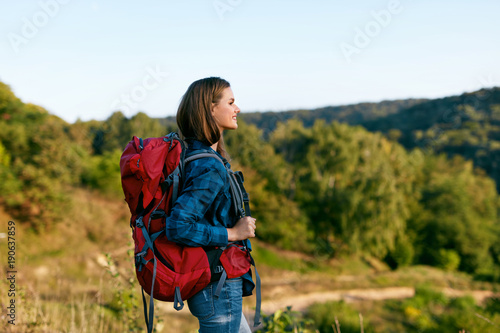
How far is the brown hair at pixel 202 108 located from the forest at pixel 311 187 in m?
11.5

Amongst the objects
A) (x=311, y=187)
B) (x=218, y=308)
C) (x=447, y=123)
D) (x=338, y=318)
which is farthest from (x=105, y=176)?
(x=447, y=123)

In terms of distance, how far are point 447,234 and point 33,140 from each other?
98.6 feet

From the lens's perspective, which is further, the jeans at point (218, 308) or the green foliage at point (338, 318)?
the green foliage at point (338, 318)

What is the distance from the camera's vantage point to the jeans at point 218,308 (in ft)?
5.21

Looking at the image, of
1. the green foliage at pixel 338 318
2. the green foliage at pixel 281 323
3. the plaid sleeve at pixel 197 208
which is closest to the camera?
the plaid sleeve at pixel 197 208

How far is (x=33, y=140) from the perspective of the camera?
20.0m

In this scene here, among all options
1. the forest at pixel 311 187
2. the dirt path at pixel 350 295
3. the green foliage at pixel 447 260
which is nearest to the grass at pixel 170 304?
the dirt path at pixel 350 295

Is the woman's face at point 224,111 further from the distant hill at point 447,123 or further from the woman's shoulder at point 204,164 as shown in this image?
the distant hill at point 447,123

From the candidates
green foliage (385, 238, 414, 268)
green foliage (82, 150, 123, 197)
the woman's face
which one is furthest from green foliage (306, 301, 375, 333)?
green foliage (385, 238, 414, 268)

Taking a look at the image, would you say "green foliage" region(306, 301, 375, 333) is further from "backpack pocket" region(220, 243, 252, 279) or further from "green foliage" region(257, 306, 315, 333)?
"backpack pocket" region(220, 243, 252, 279)

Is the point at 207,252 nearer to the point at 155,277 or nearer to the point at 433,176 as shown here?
the point at 155,277

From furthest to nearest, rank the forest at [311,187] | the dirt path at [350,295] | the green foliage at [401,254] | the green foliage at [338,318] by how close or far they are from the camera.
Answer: the green foliage at [401,254] → the forest at [311,187] → the dirt path at [350,295] → the green foliage at [338,318]

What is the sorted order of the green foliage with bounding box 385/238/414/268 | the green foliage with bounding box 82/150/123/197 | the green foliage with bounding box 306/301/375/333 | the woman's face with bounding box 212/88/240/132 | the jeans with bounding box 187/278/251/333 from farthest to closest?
the green foliage with bounding box 385/238/414/268
the green foliage with bounding box 82/150/123/197
the green foliage with bounding box 306/301/375/333
the woman's face with bounding box 212/88/240/132
the jeans with bounding box 187/278/251/333

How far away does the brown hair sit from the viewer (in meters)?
1.68
